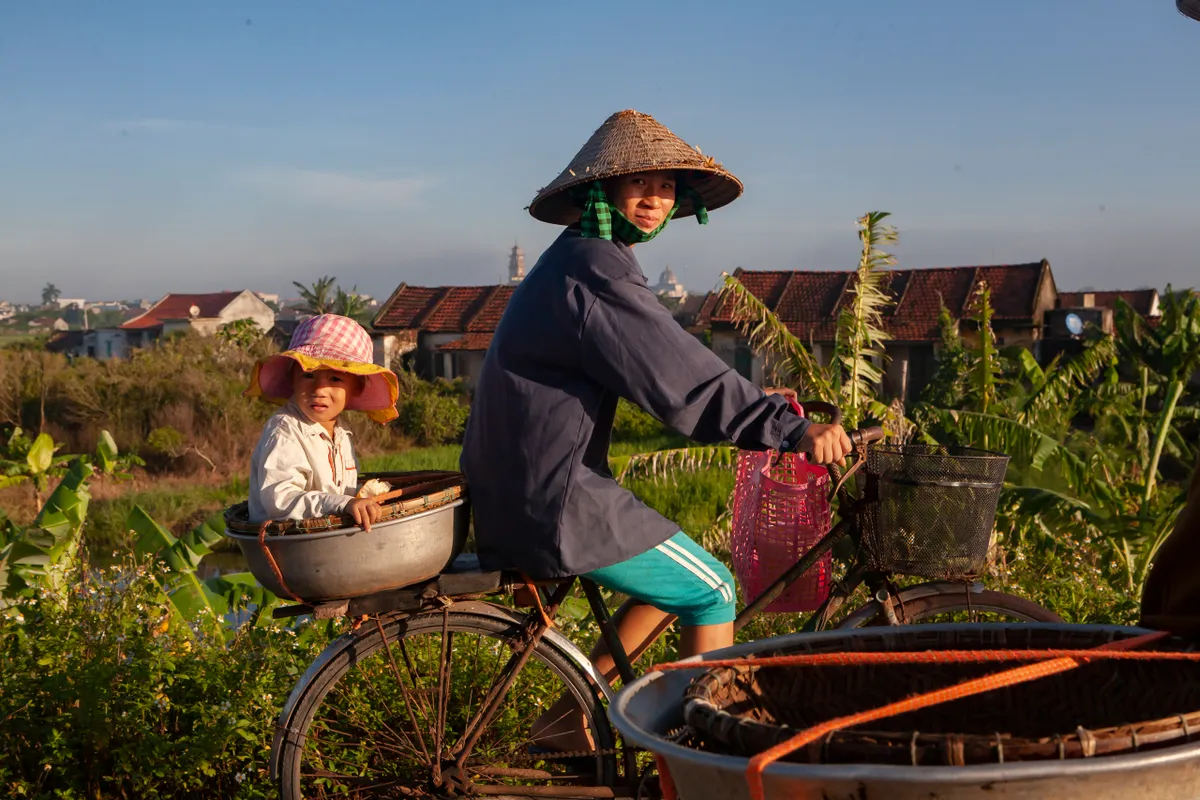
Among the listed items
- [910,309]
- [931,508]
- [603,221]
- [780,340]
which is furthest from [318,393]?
[910,309]

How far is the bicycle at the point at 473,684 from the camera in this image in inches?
122

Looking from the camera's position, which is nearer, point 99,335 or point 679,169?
point 679,169

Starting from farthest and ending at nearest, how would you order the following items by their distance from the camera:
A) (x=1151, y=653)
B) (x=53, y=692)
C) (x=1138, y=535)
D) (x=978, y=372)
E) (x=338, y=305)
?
(x=338, y=305) < (x=978, y=372) < (x=1138, y=535) < (x=53, y=692) < (x=1151, y=653)

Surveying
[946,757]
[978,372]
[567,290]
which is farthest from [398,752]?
[978,372]

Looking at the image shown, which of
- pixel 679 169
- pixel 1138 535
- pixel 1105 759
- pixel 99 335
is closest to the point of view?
pixel 1105 759

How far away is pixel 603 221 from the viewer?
3.06 meters

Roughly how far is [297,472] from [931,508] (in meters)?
1.73

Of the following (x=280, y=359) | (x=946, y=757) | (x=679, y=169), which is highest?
(x=679, y=169)

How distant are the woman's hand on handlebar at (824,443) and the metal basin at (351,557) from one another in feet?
3.12

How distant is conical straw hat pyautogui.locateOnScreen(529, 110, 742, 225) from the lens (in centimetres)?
306

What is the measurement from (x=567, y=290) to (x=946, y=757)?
1.63 m

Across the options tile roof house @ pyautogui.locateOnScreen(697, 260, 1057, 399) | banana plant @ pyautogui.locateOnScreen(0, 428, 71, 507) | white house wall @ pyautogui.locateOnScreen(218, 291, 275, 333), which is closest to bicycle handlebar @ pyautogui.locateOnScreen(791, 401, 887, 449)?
banana plant @ pyautogui.locateOnScreen(0, 428, 71, 507)

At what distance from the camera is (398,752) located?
3281 mm

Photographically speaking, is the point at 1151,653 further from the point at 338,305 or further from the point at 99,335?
the point at 99,335
